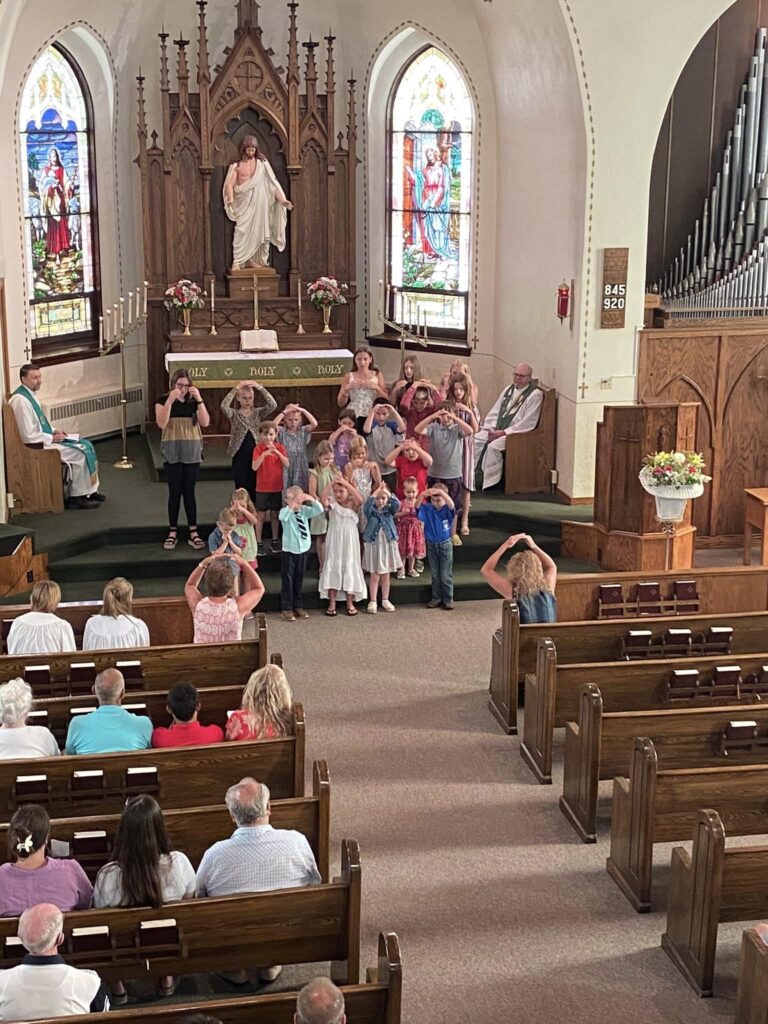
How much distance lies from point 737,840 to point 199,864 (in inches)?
130

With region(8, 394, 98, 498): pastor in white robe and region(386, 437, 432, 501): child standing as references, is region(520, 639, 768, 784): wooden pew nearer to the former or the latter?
region(386, 437, 432, 501): child standing

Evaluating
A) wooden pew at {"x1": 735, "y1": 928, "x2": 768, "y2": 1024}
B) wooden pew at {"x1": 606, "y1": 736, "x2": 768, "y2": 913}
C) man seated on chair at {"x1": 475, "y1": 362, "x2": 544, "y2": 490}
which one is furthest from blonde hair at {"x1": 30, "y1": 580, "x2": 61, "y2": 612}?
man seated on chair at {"x1": 475, "y1": 362, "x2": 544, "y2": 490}

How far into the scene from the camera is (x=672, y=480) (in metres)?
11.7

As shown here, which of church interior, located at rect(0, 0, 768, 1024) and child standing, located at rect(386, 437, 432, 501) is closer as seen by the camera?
church interior, located at rect(0, 0, 768, 1024)

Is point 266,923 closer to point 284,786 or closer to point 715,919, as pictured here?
point 284,786

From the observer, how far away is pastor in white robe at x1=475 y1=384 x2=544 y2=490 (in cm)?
1431

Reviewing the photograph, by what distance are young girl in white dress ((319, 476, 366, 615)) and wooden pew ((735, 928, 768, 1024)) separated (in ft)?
20.0

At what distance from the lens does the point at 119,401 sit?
16.8m

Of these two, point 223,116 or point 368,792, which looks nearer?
point 368,792

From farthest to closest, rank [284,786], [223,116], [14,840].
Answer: [223,116]
[284,786]
[14,840]

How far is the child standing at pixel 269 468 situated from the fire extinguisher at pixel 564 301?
3341 millimetres

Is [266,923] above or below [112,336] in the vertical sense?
below

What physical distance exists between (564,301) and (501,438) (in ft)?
5.03

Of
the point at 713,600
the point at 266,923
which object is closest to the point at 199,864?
Answer: the point at 266,923
